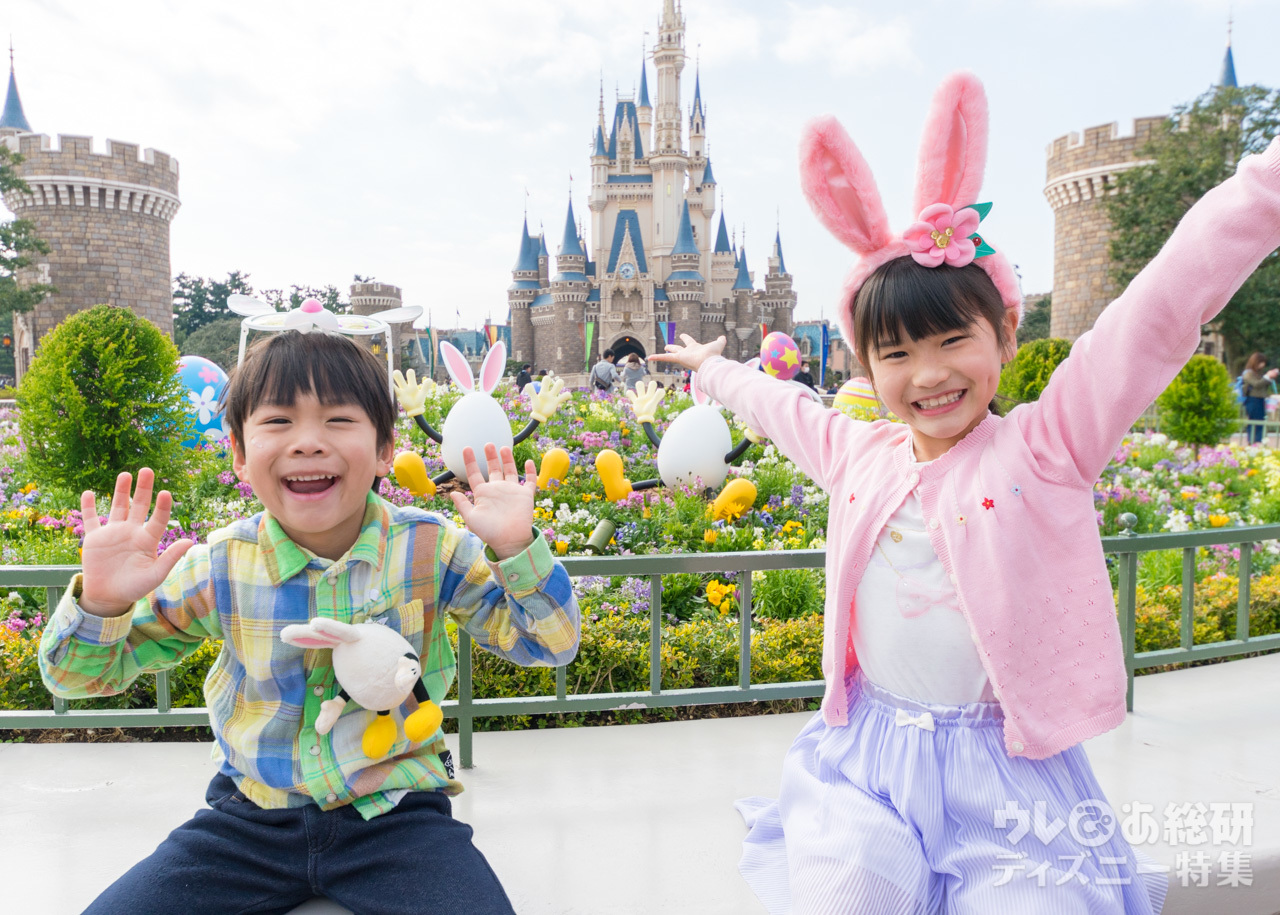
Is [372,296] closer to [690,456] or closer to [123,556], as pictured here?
[690,456]

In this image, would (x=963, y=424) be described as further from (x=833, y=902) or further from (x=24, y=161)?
(x=24, y=161)

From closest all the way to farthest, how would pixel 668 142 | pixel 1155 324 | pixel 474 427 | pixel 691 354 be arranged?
pixel 1155 324, pixel 691 354, pixel 474 427, pixel 668 142

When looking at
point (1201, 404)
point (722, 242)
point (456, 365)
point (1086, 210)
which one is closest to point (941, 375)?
point (456, 365)

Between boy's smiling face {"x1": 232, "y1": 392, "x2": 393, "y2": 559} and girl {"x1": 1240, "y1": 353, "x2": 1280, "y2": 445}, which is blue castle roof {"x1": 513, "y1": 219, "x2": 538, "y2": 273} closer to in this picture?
girl {"x1": 1240, "y1": 353, "x2": 1280, "y2": 445}

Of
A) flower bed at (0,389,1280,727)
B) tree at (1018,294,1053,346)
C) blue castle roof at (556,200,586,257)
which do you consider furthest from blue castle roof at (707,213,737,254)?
flower bed at (0,389,1280,727)

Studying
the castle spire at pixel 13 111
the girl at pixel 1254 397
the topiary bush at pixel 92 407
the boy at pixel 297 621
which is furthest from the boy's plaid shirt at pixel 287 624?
the castle spire at pixel 13 111

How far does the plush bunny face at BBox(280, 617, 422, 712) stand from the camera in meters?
1.34

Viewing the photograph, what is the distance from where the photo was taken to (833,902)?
129 centimetres

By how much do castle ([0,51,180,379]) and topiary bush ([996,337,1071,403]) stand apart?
23.3 meters

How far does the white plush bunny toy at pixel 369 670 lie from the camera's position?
1.34 meters

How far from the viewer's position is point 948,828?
137 centimetres

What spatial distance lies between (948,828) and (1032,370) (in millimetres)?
8267

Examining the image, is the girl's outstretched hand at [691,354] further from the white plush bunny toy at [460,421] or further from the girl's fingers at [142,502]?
the white plush bunny toy at [460,421]

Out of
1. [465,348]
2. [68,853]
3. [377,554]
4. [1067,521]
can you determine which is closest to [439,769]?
[377,554]
